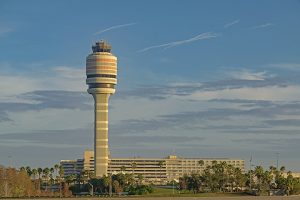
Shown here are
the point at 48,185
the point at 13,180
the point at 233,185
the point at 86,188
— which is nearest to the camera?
the point at 13,180

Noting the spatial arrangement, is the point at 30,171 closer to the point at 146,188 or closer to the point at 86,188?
the point at 86,188

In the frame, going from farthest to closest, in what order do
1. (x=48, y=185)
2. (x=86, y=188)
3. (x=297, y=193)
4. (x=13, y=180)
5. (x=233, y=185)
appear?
(x=48, y=185) < (x=86, y=188) < (x=233, y=185) < (x=297, y=193) < (x=13, y=180)

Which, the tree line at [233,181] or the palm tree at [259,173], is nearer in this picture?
the tree line at [233,181]

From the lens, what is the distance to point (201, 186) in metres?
157

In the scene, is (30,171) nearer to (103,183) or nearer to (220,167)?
(103,183)

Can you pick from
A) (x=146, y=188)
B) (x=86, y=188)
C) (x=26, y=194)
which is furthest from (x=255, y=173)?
(x=26, y=194)

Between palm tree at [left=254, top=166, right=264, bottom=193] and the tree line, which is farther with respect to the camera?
palm tree at [left=254, top=166, right=264, bottom=193]

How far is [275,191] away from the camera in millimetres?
154875

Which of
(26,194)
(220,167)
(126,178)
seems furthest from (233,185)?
(26,194)

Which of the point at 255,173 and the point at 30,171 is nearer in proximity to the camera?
the point at 255,173

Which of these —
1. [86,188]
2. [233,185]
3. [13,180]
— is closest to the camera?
[13,180]

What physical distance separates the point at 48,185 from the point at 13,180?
5019 cm

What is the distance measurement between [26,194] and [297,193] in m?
60.5

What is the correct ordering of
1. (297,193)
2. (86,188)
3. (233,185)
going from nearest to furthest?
(297,193) → (233,185) → (86,188)
